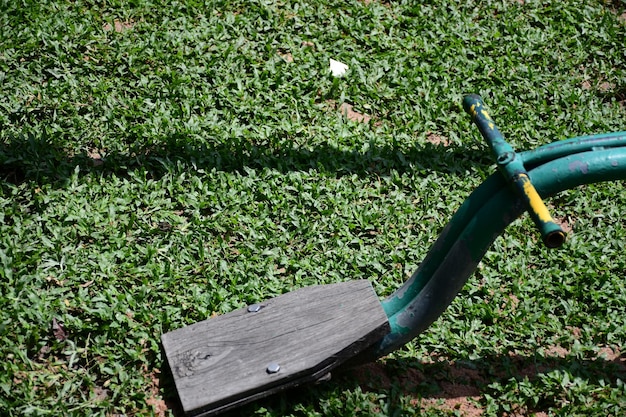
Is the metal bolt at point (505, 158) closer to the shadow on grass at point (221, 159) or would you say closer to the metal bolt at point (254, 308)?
the metal bolt at point (254, 308)

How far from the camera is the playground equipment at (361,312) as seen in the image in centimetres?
291

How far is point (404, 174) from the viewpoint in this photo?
4.50 m

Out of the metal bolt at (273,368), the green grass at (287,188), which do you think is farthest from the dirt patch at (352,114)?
the metal bolt at (273,368)

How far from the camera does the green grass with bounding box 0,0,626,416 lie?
3426mm

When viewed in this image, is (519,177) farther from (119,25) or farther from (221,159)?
(119,25)

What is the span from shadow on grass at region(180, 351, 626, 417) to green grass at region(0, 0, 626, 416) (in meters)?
0.01

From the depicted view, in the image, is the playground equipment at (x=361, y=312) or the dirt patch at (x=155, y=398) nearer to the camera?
the playground equipment at (x=361, y=312)

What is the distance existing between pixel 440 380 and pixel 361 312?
1.96 feet

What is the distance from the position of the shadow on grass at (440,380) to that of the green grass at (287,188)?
0.04 ft

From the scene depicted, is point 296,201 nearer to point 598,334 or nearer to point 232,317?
point 232,317

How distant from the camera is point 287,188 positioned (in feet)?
14.1

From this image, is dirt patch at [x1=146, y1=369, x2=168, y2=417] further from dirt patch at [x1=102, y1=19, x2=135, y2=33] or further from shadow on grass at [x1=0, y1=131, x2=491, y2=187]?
dirt patch at [x1=102, y1=19, x2=135, y2=33]

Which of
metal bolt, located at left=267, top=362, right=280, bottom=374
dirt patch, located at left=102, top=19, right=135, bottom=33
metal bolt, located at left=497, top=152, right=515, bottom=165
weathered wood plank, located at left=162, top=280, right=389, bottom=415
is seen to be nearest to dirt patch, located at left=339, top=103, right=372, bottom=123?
dirt patch, located at left=102, top=19, right=135, bottom=33

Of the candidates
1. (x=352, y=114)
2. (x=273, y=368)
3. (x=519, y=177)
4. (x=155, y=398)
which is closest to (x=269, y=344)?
(x=273, y=368)
